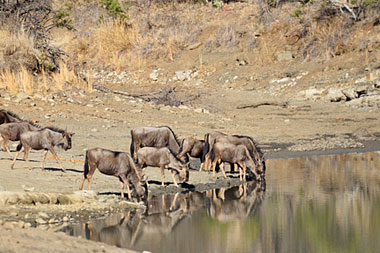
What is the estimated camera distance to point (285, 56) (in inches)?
1348

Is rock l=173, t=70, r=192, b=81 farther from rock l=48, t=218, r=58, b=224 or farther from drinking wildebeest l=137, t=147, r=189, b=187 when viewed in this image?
rock l=48, t=218, r=58, b=224

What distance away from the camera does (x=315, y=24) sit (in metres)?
35.7

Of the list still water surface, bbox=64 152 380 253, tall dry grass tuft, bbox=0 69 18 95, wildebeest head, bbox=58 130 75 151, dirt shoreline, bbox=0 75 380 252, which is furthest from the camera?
tall dry grass tuft, bbox=0 69 18 95

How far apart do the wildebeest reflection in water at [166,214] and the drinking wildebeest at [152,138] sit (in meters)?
2.37

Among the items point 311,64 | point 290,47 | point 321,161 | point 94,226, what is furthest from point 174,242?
point 290,47

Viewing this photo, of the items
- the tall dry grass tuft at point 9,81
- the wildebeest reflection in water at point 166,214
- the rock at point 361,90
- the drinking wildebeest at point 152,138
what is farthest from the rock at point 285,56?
the wildebeest reflection in water at point 166,214

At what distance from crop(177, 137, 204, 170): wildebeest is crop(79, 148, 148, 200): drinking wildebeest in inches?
163

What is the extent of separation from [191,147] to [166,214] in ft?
17.0

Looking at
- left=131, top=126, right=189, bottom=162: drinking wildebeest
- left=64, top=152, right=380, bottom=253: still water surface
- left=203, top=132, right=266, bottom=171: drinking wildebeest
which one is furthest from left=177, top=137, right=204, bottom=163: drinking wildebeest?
left=64, top=152, right=380, bottom=253: still water surface

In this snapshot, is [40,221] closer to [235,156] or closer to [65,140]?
[65,140]

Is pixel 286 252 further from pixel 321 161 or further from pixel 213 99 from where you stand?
pixel 213 99

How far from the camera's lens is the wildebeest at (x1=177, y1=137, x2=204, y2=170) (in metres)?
17.0

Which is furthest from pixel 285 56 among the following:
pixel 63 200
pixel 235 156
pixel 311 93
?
pixel 63 200

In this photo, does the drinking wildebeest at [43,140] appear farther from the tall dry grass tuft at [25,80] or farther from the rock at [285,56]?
the rock at [285,56]
